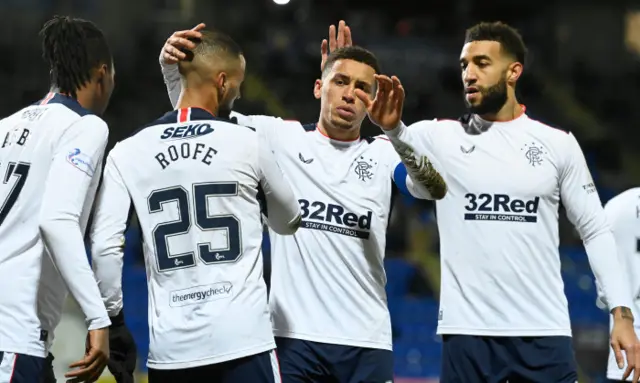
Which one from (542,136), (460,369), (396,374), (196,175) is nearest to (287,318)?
(460,369)

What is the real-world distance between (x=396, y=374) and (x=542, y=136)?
609 centimetres

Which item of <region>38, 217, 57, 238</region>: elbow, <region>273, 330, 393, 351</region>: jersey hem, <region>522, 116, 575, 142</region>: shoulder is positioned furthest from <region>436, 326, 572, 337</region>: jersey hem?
<region>38, 217, 57, 238</region>: elbow

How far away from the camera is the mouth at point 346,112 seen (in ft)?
16.7

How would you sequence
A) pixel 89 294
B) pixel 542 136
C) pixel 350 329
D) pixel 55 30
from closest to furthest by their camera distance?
pixel 89 294 < pixel 55 30 < pixel 350 329 < pixel 542 136

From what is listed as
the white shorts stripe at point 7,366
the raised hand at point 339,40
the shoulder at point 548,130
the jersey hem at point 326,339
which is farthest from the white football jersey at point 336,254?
the white shorts stripe at point 7,366

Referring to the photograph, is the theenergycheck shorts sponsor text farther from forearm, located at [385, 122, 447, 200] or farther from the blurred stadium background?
the blurred stadium background

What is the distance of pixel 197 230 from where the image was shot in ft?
12.6

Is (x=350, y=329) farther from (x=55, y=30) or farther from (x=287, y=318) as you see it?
(x=55, y=30)

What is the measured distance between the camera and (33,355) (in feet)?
13.0

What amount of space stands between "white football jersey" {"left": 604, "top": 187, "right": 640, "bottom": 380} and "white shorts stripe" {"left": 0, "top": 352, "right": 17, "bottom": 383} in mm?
3200

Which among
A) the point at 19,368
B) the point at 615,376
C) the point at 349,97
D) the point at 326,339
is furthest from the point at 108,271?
the point at 615,376

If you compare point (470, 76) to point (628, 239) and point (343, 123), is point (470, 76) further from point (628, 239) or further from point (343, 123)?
point (628, 239)

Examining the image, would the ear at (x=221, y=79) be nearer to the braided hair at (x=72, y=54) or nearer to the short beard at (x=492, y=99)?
the braided hair at (x=72, y=54)

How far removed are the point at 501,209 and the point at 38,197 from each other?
7.39ft
